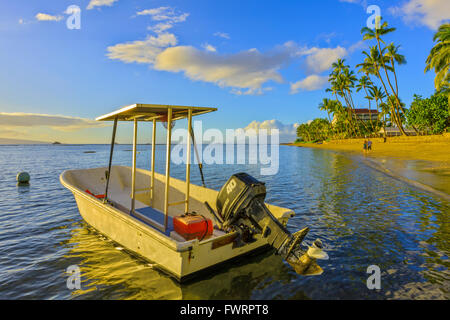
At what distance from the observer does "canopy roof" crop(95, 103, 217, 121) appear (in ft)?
17.5

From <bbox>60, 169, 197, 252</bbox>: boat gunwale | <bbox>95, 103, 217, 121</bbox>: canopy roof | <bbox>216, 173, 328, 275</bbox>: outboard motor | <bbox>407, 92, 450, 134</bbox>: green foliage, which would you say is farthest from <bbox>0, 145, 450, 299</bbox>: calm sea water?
<bbox>407, 92, 450, 134</bbox>: green foliage

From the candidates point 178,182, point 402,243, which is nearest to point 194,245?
point 178,182

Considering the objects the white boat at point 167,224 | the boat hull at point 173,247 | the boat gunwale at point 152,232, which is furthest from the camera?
the white boat at point 167,224

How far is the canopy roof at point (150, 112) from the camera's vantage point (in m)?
5.32

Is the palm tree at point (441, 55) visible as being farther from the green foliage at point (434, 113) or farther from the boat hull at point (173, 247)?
the boat hull at point (173, 247)

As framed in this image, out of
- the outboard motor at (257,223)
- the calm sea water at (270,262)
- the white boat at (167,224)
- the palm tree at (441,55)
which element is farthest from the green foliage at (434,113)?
the outboard motor at (257,223)

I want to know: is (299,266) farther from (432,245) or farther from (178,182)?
(178,182)

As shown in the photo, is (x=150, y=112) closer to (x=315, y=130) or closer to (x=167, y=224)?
(x=167, y=224)

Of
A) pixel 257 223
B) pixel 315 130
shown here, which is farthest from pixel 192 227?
pixel 315 130

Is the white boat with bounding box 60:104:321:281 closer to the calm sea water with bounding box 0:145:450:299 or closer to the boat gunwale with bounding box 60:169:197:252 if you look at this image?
the boat gunwale with bounding box 60:169:197:252

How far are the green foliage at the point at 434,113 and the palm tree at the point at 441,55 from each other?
8.31 m

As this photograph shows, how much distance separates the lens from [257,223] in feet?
15.2

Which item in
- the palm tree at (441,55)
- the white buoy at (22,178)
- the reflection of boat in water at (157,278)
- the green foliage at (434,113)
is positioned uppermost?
the palm tree at (441,55)
